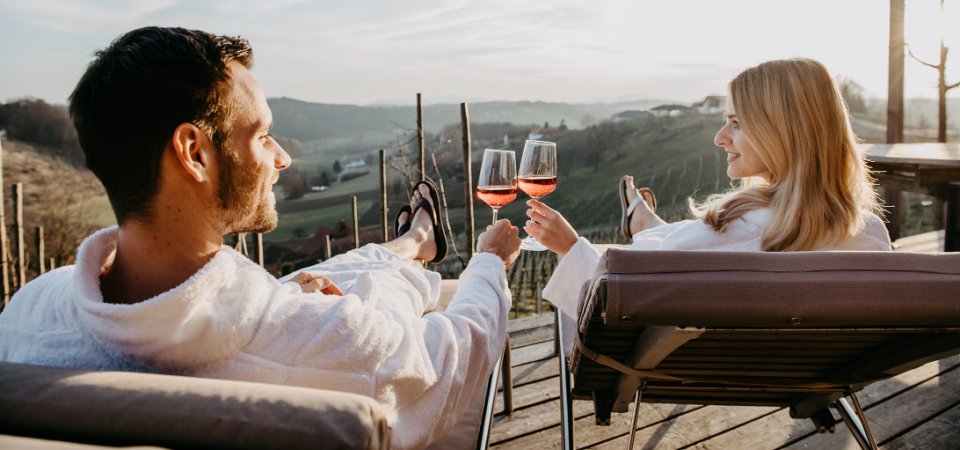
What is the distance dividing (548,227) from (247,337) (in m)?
1.19

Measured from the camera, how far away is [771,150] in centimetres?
181

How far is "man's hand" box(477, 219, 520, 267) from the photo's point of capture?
5.74 feet

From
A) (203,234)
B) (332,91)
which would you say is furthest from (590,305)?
(332,91)

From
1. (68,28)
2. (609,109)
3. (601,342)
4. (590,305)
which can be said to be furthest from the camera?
(609,109)

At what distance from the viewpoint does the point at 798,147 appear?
177cm

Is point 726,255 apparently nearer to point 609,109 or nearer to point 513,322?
point 513,322

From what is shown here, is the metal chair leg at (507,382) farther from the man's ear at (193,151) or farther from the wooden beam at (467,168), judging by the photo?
the wooden beam at (467,168)

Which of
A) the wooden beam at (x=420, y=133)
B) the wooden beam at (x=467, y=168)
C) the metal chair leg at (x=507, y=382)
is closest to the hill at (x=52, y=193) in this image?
the wooden beam at (x=420, y=133)

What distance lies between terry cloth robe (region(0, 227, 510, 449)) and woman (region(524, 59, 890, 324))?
33.6 inches

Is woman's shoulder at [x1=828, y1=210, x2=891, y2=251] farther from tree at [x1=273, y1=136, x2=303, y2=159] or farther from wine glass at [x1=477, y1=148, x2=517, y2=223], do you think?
tree at [x1=273, y1=136, x2=303, y2=159]

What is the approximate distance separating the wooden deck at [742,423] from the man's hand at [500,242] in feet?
3.05

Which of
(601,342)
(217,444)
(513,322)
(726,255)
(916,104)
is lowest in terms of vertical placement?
(513,322)

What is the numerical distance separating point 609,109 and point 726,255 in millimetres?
19773

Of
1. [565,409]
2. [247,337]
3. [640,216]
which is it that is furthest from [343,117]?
[247,337]
